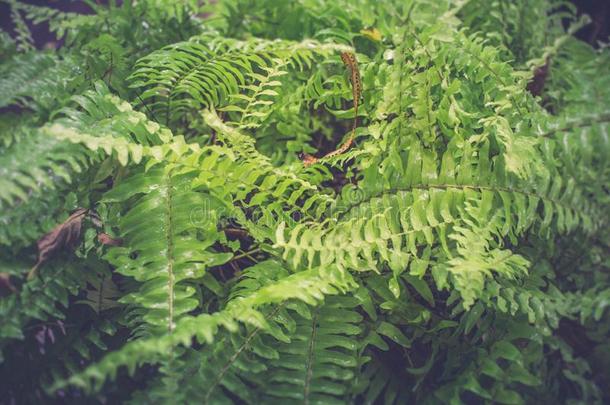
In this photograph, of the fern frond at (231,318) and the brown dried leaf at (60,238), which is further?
the brown dried leaf at (60,238)

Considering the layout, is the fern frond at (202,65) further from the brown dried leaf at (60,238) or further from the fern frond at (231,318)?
the fern frond at (231,318)

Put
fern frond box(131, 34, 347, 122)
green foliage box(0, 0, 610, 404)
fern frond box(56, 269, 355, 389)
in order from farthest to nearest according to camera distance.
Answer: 1. fern frond box(131, 34, 347, 122)
2. green foliage box(0, 0, 610, 404)
3. fern frond box(56, 269, 355, 389)

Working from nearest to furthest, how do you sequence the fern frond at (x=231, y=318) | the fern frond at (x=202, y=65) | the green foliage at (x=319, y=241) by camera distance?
the fern frond at (x=231, y=318)
the green foliage at (x=319, y=241)
the fern frond at (x=202, y=65)

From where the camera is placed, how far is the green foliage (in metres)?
0.96

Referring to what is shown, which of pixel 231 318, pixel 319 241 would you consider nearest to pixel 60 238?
pixel 231 318

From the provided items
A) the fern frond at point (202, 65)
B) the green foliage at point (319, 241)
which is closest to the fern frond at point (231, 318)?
the green foliage at point (319, 241)

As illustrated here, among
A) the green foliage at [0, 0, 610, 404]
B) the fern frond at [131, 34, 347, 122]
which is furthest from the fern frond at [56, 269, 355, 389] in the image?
the fern frond at [131, 34, 347, 122]

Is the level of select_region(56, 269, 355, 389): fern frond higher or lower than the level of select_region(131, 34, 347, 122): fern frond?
lower

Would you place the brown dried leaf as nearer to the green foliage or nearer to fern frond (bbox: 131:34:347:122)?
the green foliage

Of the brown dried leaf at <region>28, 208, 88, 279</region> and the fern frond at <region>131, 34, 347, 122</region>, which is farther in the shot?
the fern frond at <region>131, 34, 347, 122</region>

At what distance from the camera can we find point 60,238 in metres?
1.03

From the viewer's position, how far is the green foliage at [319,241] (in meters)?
0.96

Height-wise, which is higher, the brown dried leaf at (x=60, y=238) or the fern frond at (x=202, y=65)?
the fern frond at (x=202, y=65)

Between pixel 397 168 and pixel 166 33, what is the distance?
0.89 metres
